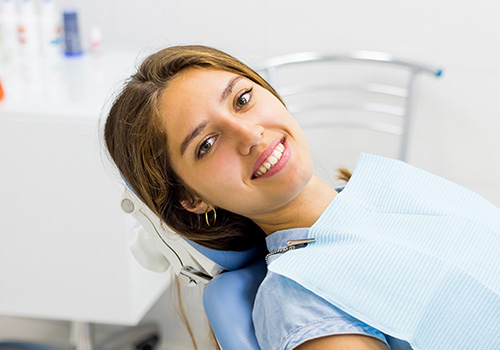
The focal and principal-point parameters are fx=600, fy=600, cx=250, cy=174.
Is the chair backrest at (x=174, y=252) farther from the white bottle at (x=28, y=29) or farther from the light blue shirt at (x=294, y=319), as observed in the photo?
the white bottle at (x=28, y=29)

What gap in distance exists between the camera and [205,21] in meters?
2.00

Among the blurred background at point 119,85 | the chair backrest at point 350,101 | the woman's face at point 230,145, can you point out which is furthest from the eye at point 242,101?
the chair backrest at point 350,101

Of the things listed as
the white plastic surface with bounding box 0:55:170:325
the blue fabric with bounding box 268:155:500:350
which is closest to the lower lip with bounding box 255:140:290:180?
the blue fabric with bounding box 268:155:500:350

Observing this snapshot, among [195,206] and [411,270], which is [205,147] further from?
[411,270]

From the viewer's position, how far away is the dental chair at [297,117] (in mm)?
972

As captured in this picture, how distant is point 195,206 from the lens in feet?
3.53

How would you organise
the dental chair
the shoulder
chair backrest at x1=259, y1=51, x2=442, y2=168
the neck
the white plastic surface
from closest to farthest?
the shoulder → the dental chair → the neck → the white plastic surface → chair backrest at x1=259, y1=51, x2=442, y2=168

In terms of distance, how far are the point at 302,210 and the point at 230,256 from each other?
0.51ft

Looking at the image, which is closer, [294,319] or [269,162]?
[294,319]

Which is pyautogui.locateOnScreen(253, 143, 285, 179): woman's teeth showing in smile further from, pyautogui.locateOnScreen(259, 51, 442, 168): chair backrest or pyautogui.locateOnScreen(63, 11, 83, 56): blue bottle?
pyautogui.locateOnScreen(63, 11, 83, 56): blue bottle

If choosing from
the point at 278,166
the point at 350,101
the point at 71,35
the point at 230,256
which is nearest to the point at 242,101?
the point at 278,166

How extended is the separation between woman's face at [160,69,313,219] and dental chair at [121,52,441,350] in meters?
0.11

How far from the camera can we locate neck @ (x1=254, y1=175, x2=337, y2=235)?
1.08m

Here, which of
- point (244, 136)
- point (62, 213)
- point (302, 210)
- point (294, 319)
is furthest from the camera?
point (62, 213)
